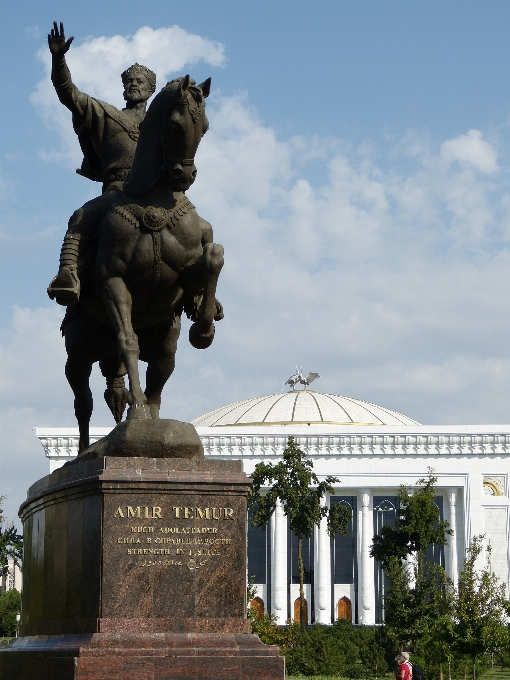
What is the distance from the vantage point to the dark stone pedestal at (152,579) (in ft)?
28.3

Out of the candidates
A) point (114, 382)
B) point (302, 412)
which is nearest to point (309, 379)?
point (302, 412)

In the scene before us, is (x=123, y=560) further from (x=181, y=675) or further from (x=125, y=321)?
(x=125, y=321)

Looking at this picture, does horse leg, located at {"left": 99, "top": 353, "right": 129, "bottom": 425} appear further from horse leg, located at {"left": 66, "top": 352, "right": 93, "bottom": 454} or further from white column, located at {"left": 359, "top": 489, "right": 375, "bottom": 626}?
white column, located at {"left": 359, "top": 489, "right": 375, "bottom": 626}

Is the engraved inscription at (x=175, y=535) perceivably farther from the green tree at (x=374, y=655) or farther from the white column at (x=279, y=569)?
the white column at (x=279, y=569)

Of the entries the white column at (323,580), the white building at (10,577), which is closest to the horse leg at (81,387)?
the white building at (10,577)

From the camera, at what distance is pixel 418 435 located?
67.3 m

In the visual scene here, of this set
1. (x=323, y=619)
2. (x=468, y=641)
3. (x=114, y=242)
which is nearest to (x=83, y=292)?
(x=114, y=242)

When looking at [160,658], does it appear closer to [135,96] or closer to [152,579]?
[152,579]

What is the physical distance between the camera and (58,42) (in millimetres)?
10617

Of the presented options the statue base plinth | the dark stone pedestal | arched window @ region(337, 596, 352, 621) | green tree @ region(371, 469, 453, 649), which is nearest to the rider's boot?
the dark stone pedestal

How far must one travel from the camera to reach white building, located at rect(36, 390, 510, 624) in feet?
214

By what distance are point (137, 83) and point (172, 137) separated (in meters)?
2.21

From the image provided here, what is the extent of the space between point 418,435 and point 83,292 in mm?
58230

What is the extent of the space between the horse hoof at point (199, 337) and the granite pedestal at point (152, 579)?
1.53 metres
